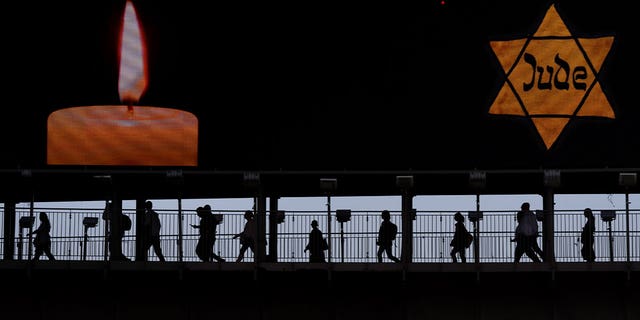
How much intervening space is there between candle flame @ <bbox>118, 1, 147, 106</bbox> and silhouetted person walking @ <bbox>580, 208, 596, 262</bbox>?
13788 millimetres

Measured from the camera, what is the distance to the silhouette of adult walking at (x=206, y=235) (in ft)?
107

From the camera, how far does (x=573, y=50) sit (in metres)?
37.6

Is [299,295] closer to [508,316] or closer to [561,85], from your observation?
[508,316]

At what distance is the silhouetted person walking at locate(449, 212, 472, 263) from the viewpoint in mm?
32375

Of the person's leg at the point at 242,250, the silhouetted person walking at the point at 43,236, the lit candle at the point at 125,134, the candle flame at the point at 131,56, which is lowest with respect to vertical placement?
the person's leg at the point at 242,250

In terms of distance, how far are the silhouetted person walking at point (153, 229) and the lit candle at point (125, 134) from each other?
13.7 ft

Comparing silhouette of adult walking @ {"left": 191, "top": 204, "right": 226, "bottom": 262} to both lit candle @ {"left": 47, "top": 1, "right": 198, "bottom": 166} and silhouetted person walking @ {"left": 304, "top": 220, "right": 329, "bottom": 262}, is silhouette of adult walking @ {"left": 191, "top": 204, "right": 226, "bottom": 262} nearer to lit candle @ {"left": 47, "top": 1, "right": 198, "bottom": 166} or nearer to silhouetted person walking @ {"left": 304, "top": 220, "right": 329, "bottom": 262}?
silhouetted person walking @ {"left": 304, "top": 220, "right": 329, "bottom": 262}

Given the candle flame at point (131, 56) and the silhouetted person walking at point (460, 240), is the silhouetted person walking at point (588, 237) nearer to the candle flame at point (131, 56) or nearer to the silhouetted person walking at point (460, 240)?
the silhouetted person walking at point (460, 240)

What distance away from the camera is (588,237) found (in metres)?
32.4

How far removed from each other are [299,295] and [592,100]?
11.5m

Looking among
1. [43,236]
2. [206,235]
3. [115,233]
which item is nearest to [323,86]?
[206,235]

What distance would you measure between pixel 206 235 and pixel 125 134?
19.1 ft

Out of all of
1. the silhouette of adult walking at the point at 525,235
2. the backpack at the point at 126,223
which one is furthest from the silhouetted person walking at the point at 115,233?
the silhouette of adult walking at the point at 525,235

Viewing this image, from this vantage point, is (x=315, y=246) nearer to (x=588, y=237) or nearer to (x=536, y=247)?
(x=536, y=247)
